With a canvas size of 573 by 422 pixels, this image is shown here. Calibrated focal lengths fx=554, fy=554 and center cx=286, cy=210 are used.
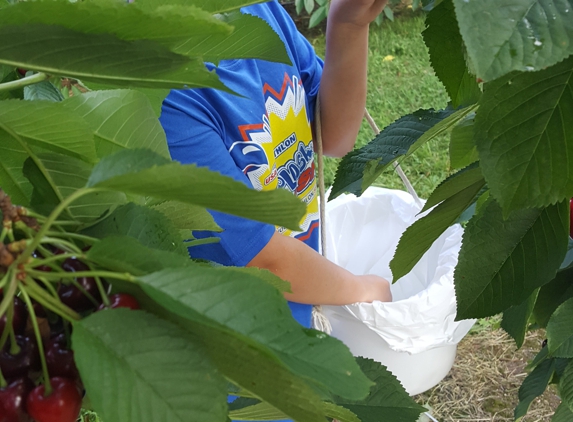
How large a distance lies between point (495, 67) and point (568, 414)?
675 mm

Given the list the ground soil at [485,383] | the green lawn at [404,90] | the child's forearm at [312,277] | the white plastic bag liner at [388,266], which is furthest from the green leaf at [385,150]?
the green lawn at [404,90]

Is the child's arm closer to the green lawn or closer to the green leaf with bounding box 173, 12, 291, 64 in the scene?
the green leaf with bounding box 173, 12, 291, 64

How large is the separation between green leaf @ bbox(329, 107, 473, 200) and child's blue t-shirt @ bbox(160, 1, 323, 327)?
22 cm

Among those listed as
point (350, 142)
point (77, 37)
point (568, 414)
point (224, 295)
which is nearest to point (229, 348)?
point (224, 295)

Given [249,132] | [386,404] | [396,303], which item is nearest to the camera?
[386,404]

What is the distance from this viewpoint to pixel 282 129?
98cm

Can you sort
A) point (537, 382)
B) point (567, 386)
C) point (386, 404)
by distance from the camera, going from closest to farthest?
point (386, 404) → point (567, 386) → point (537, 382)

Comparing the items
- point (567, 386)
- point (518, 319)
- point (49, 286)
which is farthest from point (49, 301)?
point (567, 386)

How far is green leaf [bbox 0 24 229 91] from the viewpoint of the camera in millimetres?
259

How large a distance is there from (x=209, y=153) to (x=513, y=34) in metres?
0.60

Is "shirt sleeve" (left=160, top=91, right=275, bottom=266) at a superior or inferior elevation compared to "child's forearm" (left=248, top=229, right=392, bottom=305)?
superior

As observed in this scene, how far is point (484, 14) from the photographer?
238 mm

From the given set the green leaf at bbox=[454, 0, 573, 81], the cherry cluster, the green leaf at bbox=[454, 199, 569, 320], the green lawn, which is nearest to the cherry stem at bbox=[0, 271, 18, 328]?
the cherry cluster

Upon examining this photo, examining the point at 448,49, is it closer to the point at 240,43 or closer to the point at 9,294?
the point at 240,43
